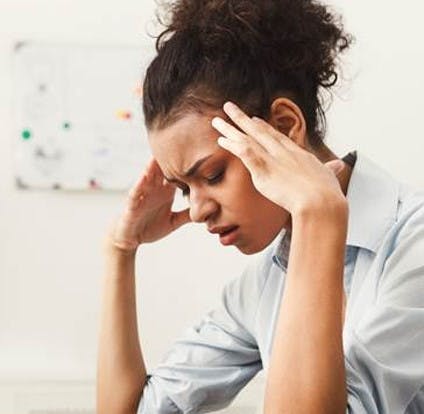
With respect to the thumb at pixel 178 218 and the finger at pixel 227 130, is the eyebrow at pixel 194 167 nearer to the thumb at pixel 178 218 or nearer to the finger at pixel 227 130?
the finger at pixel 227 130

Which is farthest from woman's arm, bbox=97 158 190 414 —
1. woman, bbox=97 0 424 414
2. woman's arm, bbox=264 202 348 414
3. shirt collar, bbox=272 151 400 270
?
woman's arm, bbox=264 202 348 414

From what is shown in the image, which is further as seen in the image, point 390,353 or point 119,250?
point 119,250

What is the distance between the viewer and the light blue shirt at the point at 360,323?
1049mm

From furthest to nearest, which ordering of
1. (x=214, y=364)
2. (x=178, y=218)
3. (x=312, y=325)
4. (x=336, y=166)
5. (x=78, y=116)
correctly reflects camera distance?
(x=78, y=116), (x=178, y=218), (x=214, y=364), (x=336, y=166), (x=312, y=325)

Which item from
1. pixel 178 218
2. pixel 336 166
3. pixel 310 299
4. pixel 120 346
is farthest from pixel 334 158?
pixel 120 346

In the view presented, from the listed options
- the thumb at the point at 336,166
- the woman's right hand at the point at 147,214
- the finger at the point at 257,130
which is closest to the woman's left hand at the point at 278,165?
the finger at the point at 257,130

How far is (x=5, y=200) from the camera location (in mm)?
2199

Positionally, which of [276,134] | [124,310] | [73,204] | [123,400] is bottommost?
[123,400]

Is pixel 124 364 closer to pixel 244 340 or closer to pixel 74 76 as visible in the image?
pixel 244 340

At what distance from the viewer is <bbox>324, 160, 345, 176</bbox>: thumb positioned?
1219mm

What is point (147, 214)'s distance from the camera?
159 centimetres

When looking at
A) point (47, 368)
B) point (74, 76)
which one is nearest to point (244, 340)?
point (47, 368)

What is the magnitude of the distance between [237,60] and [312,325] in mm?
386

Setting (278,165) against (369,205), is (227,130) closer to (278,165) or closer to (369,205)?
(278,165)
